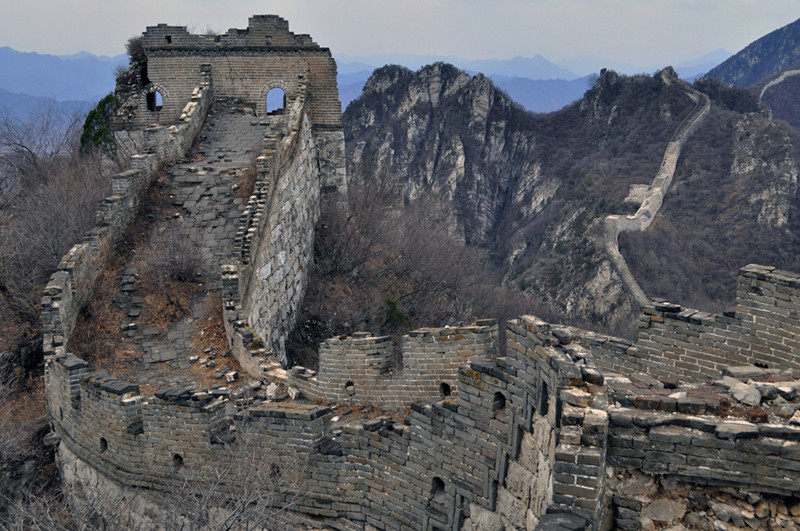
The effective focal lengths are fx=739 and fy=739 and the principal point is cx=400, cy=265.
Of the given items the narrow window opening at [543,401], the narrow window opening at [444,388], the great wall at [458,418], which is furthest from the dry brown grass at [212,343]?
the narrow window opening at [543,401]

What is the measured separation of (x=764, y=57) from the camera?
Result: 15038 centimetres

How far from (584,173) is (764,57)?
95945 mm

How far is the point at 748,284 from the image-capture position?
8328mm

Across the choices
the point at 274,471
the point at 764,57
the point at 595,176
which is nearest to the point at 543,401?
the point at 274,471

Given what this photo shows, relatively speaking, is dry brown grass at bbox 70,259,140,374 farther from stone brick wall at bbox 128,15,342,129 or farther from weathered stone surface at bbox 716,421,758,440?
weathered stone surface at bbox 716,421,758,440

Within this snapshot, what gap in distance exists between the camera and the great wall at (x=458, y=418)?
211 inches

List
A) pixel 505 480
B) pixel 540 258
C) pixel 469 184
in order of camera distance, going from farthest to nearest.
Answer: pixel 469 184 → pixel 540 258 → pixel 505 480

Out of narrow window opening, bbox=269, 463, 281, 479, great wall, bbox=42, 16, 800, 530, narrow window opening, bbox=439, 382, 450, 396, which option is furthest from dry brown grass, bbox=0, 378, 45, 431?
narrow window opening, bbox=439, 382, 450, 396

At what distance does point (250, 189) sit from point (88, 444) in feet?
25.6

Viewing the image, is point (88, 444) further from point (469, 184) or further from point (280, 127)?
point (469, 184)

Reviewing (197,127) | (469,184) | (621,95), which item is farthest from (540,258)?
(197,127)

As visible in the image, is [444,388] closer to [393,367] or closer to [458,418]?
[393,367]

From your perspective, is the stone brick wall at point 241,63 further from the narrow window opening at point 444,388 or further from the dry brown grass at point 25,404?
the narrow window opening at point 444,388

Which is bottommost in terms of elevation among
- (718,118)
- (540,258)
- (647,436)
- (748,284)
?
(540,258)
